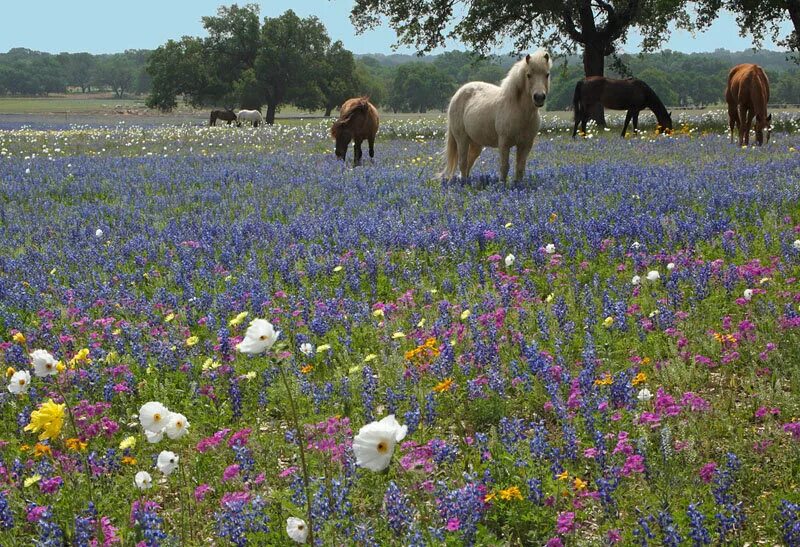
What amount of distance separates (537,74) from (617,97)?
1710 cm

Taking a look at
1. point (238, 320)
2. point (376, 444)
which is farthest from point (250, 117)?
point (376, 444)

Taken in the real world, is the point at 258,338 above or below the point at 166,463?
above

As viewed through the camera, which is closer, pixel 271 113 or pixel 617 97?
pixel 617 97

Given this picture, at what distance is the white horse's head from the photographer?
12.2m

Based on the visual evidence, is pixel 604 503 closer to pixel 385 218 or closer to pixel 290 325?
pixel 290 325

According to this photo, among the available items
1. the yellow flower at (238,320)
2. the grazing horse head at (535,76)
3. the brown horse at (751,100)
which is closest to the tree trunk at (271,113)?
the brown horse at (751,100)

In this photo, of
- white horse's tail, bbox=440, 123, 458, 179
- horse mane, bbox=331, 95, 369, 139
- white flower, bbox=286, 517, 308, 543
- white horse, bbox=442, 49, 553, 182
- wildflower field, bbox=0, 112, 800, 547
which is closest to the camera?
white flower, bbox=286, 517, 308, 543

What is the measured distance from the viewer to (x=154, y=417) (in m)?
3.37

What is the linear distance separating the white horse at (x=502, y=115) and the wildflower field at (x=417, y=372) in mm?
1839

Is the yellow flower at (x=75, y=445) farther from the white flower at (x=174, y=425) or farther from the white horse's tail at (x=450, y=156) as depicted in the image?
the white horse's tail at (x=450, y=156)

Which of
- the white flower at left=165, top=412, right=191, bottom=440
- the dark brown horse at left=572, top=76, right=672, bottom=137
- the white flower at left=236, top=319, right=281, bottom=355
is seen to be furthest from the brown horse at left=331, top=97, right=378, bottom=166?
the white flower at left=236, top=319, right=281, bottom=355

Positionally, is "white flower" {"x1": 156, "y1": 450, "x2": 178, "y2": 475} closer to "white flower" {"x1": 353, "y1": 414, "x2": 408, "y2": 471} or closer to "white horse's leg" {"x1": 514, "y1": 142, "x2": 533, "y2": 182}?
"white flower" {"x1": 353, "y1": 414, "x2": 408, "y2": 471}

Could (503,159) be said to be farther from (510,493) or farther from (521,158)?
(510,493)

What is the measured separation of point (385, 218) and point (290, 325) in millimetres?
4272
